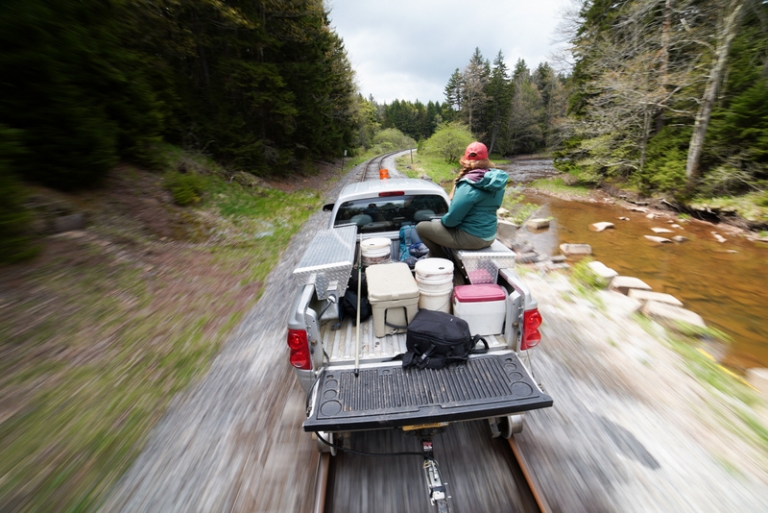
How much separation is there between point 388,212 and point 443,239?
1269 millimetres

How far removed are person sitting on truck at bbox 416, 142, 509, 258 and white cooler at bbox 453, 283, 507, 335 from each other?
746 mm

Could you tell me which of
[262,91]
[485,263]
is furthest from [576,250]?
[262,91]

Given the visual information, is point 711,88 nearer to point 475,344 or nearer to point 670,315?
point 670,315

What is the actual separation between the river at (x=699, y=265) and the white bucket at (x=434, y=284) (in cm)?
443

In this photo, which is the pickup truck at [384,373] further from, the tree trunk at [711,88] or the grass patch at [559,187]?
the grass patch at [559,187]

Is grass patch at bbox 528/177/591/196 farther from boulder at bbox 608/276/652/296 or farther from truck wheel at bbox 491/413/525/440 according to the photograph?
truck wheel at bbox 491/413/525/440

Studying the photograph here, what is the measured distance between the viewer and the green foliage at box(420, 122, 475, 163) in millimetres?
36031

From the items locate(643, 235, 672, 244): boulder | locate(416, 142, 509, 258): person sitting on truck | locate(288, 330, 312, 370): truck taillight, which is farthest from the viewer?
locate(643, 235, 672, 244): boulder

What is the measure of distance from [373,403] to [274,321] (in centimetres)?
301

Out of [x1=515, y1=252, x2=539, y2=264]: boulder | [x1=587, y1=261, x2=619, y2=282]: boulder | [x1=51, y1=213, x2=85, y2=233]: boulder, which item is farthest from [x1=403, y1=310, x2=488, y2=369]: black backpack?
[x1=51, y1=213, x2=85, y2=233]: boulder

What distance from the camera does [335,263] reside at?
2812mm

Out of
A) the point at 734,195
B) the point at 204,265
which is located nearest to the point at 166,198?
the point at 204,265

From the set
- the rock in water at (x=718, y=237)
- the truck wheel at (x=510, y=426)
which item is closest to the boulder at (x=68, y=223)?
the truck wheel at (x=510, y=426)

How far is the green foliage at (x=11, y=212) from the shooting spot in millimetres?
3809
